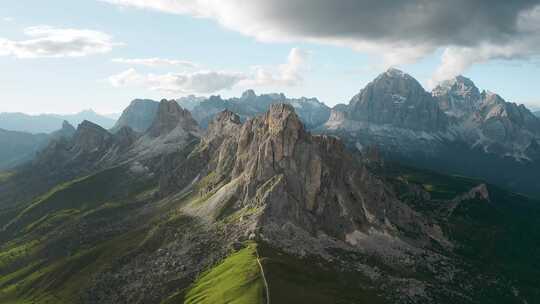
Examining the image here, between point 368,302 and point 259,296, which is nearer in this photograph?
point 259,296

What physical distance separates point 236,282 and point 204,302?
1456 centimetres

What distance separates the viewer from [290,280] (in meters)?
200

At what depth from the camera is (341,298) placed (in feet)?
635

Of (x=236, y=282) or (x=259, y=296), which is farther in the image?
(x=236, y=282)

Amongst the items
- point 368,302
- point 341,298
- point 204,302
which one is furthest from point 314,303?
point 204,302

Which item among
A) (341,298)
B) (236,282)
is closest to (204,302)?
(236,282)

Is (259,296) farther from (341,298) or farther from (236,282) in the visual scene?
(341,298)

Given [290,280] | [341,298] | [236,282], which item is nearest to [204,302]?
[236,282]

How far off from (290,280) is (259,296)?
768 inches

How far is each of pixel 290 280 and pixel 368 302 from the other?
32458 millimetres

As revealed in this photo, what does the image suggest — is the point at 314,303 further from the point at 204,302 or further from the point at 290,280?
the point at 204,302

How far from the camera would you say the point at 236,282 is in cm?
19812

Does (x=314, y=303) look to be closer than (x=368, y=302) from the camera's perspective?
Yes

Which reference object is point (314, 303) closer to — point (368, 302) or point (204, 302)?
point (368, 302)
